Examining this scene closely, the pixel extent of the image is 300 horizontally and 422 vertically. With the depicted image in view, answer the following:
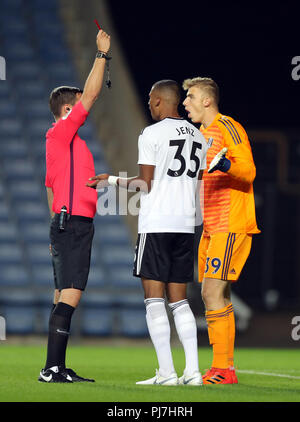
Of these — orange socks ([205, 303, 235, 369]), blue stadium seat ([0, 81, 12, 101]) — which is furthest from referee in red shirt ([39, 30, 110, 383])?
blue stadium seat ([0, 81, 12, 101])

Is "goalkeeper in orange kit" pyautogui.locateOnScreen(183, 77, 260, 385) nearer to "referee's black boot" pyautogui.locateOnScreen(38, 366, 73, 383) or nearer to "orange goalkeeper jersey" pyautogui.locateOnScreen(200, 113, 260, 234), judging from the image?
"orange goalkeeper jersey" pyautogui.locateOnScreen(200, 113, 260, 234)

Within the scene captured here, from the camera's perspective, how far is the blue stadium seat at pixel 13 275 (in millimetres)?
12859

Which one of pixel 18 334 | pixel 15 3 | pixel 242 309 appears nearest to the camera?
pixel 18 334

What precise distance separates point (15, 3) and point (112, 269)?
6.80 meters

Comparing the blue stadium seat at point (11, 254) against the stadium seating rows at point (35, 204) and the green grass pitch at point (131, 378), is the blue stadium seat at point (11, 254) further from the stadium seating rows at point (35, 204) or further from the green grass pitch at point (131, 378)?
the green grass pitch at point (131, 378)

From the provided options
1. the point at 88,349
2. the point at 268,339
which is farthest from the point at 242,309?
the point at 88,349

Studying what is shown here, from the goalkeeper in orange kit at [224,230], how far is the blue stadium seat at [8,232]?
7.91 metres

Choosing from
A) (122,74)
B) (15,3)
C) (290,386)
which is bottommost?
(290,386)

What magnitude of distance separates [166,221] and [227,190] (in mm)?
517

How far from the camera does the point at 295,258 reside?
64.5ft

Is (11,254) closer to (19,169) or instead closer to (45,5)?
(19,169)

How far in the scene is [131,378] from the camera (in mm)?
6625

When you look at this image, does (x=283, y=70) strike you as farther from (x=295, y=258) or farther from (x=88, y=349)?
(x=88, y=349)

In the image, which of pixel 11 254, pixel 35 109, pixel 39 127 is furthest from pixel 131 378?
pixel 35 109
